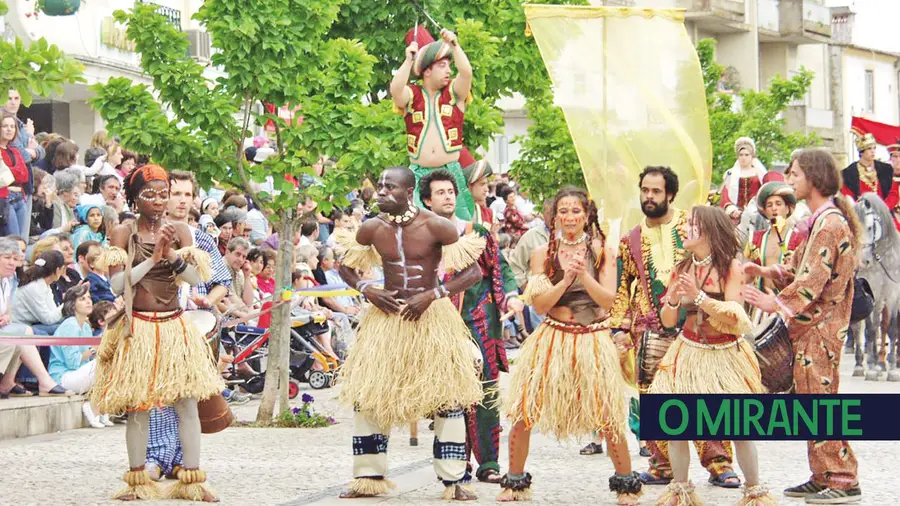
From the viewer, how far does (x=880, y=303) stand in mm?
17719

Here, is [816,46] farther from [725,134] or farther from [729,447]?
[729,447]

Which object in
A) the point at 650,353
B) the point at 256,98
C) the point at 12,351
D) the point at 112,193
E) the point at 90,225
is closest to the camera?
the point at 650,353

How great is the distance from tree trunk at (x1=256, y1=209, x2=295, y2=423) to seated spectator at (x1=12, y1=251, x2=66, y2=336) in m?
2.01

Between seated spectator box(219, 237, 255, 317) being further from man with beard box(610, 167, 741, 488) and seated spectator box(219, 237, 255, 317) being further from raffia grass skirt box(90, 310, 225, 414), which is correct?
man with beard box(610, 167, 741, 488)

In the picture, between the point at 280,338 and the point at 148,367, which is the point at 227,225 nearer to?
the point at 280,338

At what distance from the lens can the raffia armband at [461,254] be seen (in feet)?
30.8

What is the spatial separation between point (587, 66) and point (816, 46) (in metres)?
48.3

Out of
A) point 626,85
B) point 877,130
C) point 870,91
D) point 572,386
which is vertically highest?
point 870,91

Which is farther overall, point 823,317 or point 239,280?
point 239,280

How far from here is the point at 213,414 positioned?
9633 mm

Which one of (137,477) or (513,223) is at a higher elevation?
(513,223)

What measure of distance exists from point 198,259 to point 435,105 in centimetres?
261

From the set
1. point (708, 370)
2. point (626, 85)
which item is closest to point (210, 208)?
point (626, 85)

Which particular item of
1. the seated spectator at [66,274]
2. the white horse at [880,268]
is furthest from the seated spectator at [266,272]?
the white horse at [880,268]
